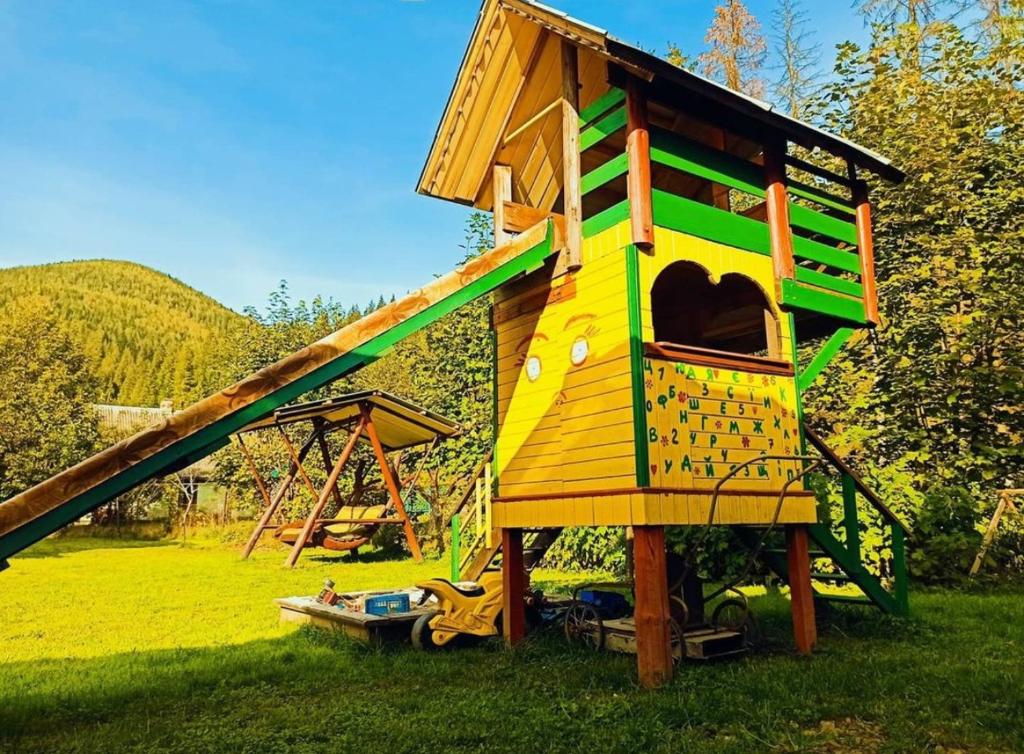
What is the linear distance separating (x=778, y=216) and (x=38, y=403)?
2857cm

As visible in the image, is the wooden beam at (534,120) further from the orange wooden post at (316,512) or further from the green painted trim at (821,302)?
the orange wooden post at (316,512)

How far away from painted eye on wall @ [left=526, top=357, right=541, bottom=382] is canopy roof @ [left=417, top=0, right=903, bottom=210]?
221 centimetres

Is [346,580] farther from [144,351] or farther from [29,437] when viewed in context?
[144,351]

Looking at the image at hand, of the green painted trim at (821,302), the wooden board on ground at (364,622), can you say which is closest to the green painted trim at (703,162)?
the green painted trim at (821,302)

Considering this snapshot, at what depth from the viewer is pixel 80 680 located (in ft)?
19.5

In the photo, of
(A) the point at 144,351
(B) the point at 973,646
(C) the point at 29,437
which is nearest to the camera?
(B) the point at 973,646

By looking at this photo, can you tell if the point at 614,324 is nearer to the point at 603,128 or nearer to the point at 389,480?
the point at 603,128

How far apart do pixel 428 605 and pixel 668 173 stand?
573 centimetres

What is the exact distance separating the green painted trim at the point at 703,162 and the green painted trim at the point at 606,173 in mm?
269

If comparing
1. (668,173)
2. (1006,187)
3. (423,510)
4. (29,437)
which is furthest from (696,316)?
(29,437)

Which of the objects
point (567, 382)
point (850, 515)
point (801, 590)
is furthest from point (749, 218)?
point (801, 590)

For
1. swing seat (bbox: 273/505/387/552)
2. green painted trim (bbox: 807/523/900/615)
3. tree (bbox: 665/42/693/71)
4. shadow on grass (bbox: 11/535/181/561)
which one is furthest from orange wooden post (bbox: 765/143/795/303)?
shadow on grass (bbox: 11/535/181/561)

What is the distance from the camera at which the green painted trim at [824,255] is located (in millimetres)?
7078

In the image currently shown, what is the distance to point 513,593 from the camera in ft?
22.9
